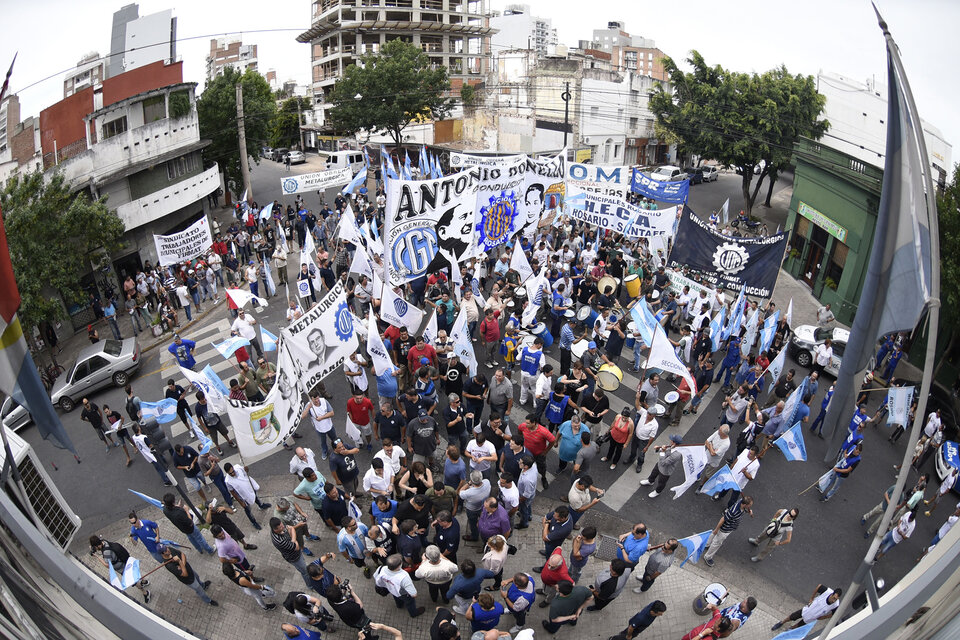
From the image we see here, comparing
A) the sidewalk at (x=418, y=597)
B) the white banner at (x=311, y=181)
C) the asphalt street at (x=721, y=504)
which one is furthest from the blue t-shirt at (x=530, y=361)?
the white banner at (x=311, y=181)

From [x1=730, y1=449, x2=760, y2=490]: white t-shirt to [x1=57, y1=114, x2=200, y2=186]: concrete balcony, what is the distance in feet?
74.6

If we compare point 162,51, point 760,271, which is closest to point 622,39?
point 162,51

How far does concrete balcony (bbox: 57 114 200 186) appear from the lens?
20.6m

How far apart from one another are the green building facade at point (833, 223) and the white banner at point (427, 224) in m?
13.4

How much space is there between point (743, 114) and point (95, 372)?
112 ft

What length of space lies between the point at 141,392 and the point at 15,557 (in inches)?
427

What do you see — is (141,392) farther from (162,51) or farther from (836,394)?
(162,51)

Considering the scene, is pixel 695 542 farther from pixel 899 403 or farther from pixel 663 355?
pixel 899 403

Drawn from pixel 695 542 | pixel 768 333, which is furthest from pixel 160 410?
pixel 768 333

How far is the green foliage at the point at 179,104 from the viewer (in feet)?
88.9

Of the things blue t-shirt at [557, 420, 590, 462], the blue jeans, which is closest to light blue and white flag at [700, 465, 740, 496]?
blue t-shirt at [557, 420, 590, 462]

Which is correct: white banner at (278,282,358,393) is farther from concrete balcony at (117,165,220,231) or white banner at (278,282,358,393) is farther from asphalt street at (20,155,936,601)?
concrete balcony at (117,165,220,231)

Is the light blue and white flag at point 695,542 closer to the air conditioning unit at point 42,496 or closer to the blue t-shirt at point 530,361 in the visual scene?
the blue t-shirt at point 530,361

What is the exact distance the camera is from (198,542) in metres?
8.45
